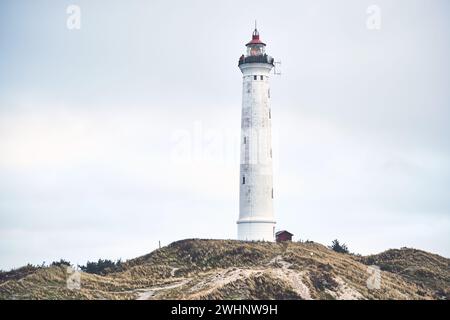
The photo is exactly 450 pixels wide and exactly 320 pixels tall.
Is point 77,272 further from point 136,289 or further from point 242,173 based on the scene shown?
point 242,173

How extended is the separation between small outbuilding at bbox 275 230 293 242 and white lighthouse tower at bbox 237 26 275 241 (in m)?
1.57

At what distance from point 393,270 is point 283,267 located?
14.5 m

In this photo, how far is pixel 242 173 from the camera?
9056cm

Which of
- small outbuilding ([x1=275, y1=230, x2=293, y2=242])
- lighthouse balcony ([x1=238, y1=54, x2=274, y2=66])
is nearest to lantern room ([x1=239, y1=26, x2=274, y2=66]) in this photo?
lighthouse balcony ([x1=238, y1=54, x2=274, y2=66])

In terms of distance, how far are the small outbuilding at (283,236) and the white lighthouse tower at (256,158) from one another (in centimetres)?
157

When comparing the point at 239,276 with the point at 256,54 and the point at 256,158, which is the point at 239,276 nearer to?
the point at 256,158

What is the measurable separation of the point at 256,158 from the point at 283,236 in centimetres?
700

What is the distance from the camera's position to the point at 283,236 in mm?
92250

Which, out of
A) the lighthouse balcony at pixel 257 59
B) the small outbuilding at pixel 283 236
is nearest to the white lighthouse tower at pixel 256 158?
the lighthouse balcony at pixel 257 59

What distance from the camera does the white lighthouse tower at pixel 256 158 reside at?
89750 mm

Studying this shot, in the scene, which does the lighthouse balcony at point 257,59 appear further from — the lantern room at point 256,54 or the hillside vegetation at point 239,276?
the hillside vegetation at point 239,276

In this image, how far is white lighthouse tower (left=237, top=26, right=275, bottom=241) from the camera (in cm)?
8975
